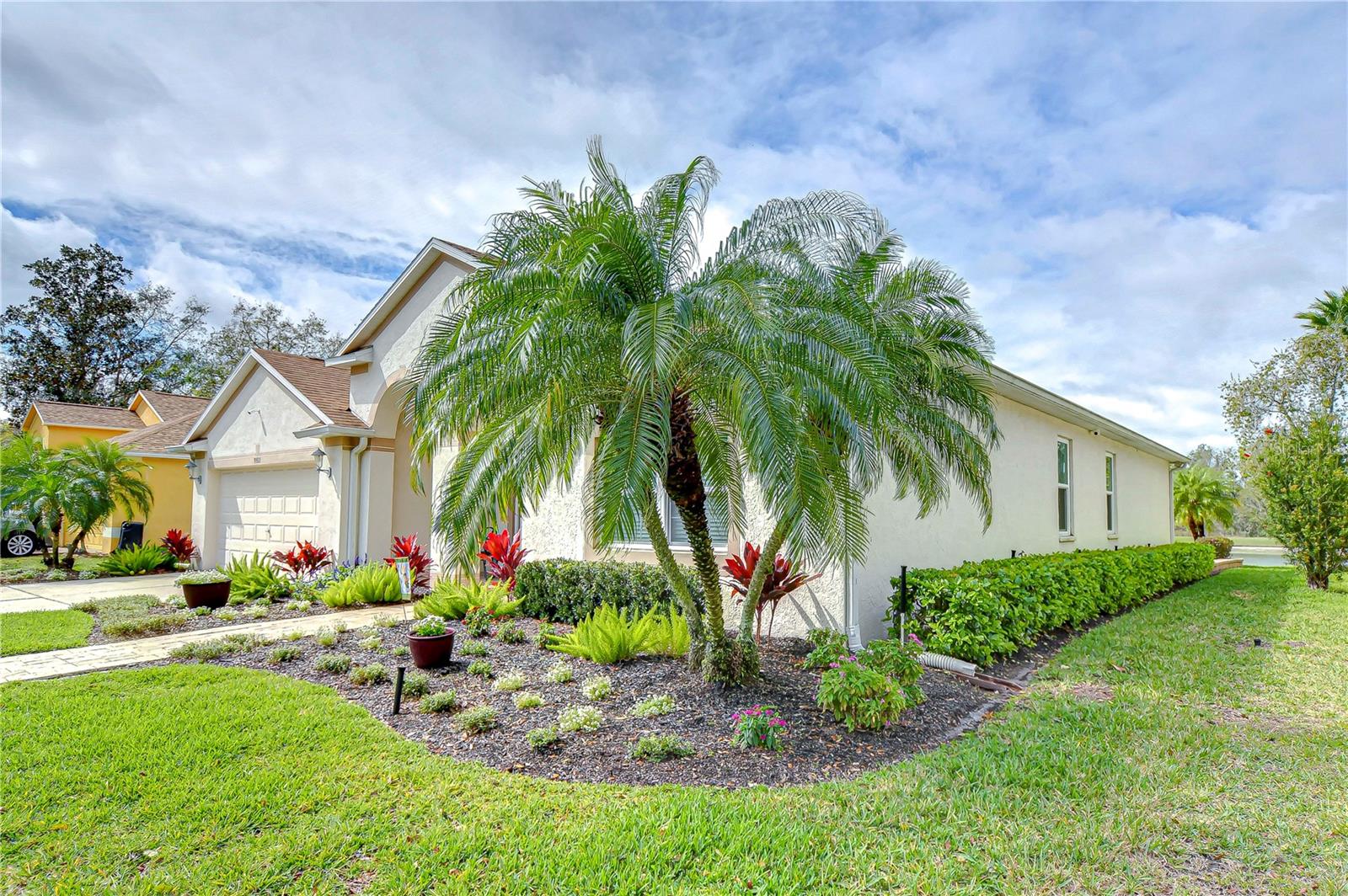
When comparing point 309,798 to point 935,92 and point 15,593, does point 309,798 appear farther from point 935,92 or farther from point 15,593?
point 15,593

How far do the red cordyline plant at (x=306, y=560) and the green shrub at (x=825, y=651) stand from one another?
33.7ft

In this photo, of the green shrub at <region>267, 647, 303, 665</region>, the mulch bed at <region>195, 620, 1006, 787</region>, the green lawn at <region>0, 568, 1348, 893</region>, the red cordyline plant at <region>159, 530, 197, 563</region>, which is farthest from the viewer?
the red cordyline plant at <region>159, 530, 197, 563</region>

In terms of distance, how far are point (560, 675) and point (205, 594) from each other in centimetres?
807

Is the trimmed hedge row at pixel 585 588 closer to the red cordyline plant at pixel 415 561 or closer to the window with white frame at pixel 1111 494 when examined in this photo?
the red cordyline plant at pixel 415 561

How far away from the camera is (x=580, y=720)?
5355 mm

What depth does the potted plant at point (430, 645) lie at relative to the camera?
281 inches

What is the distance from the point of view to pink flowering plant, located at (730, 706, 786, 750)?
505 centimetres

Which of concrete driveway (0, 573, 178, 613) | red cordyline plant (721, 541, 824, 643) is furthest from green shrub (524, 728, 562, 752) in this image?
concrete driveway (0, 573, 178, 613)

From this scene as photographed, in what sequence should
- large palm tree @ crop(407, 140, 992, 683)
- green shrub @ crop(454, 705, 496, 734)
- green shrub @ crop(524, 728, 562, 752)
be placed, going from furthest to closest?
green shrub @ crop(454, 705, 496, 734) < green shrub @ crop(524, 728, 562, 752) < large palm tree @ crop(407, 140, 992, 683)

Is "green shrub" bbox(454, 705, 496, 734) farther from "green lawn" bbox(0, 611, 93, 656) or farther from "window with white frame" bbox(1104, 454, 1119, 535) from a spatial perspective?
"window with white frame" bbox(1104, 454, 1119, 535)

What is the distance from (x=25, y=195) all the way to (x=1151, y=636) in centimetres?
1881

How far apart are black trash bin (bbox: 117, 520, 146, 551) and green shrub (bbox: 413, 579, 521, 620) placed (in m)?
15.0

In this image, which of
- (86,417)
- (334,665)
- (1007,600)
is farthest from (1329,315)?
(86,417)

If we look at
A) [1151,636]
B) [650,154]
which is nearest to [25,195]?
[650,154]
